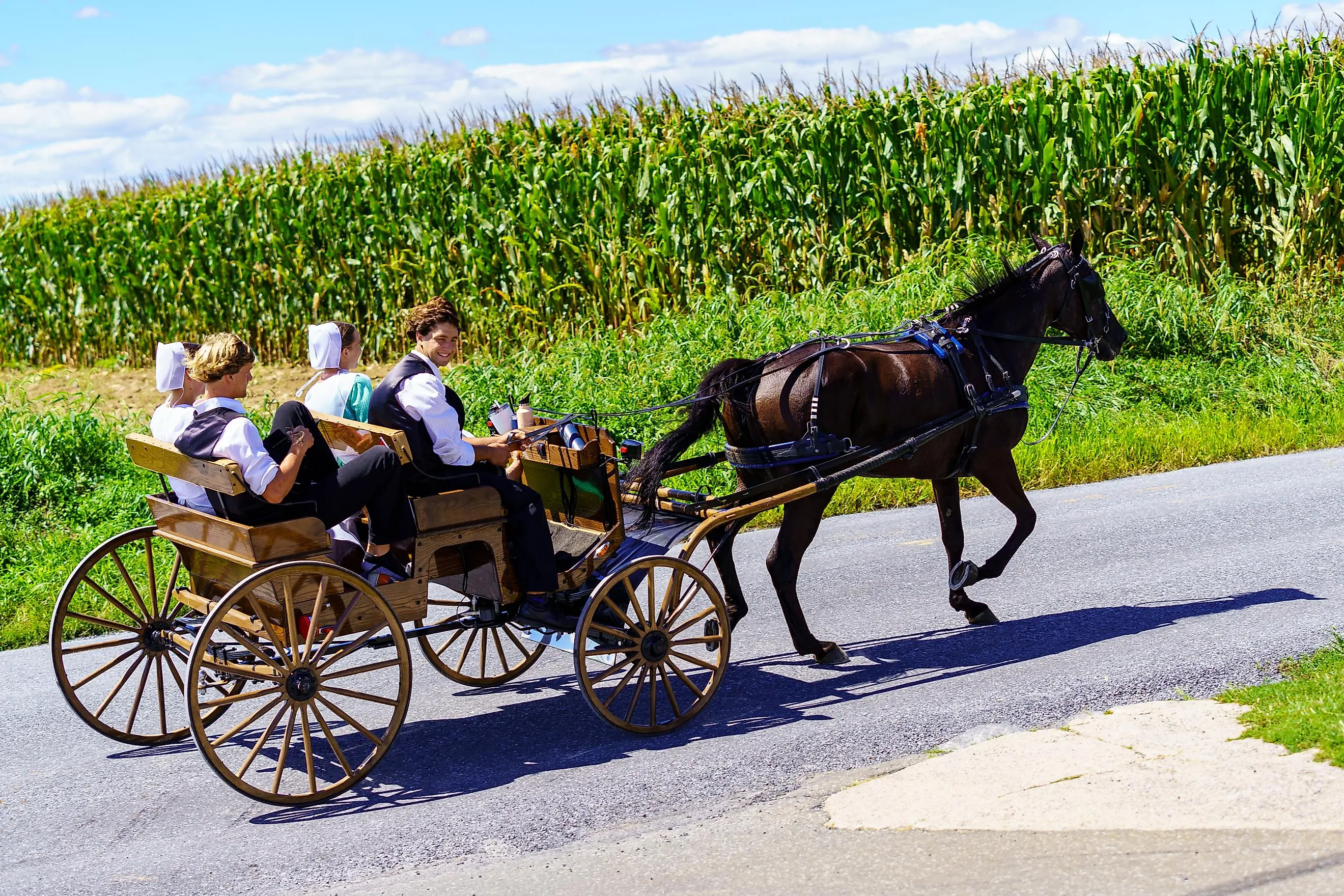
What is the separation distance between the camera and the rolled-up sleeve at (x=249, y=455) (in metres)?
5.29

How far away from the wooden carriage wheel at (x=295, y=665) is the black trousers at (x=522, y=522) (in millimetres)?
653

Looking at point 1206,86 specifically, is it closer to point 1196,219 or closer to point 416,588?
point 1196,219

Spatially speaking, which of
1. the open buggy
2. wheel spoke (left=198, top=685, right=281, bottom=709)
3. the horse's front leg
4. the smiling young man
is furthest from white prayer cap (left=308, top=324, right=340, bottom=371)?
the horse's front leg

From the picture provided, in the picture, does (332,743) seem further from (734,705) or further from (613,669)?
(734,705)

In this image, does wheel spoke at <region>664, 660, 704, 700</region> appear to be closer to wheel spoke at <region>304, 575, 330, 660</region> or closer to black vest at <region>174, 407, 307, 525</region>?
wheel spoke at <region>304, 575, 330, 660</region>

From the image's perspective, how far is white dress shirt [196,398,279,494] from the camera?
5.29 m

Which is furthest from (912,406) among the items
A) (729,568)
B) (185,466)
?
(185,466)

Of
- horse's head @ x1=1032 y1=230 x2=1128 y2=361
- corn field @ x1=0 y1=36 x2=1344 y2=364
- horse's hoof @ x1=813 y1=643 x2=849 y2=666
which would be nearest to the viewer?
horse's hoof @ x1=813 y1=643 x2=849 y2=666

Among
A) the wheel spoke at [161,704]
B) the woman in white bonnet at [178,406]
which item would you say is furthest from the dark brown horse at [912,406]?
the wheel spoke at [161,704]

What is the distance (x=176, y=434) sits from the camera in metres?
5.82

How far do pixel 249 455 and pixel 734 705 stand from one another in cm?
258

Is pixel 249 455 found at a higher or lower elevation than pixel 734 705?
higher

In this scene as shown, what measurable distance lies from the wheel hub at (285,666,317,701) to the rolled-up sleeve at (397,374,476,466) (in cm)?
116

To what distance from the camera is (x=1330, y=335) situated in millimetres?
13289
